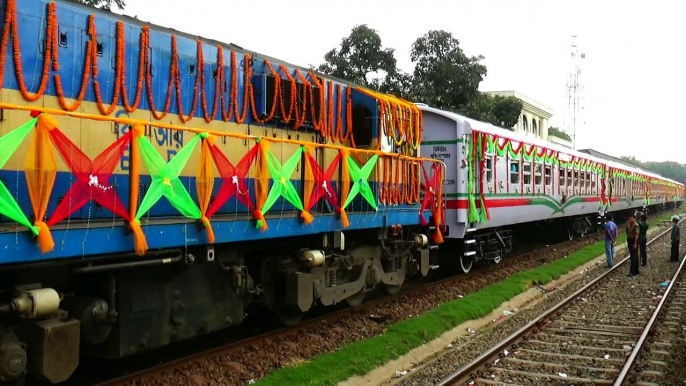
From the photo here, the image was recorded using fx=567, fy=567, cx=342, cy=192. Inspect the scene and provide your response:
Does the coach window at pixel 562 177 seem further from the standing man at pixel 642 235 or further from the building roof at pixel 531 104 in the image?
the building roof at pixel 531 104

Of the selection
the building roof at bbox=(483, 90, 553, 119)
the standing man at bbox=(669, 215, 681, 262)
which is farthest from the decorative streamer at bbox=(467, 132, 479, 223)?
the building roof at bbox=(483, 90, 553, 119)

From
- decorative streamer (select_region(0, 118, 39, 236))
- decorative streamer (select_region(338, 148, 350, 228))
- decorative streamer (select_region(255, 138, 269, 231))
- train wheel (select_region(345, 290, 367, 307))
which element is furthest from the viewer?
train wheel (select_region(345, 290, 367, 307))

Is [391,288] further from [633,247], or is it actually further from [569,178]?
[569,178]

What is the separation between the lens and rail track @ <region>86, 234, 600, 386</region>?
5977mm

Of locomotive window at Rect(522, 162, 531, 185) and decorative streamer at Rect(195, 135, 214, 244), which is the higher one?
locomotive window at Rect(522, 162, 531, 185)

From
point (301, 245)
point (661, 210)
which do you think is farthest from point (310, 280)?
point (661, 210)

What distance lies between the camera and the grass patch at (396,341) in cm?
654

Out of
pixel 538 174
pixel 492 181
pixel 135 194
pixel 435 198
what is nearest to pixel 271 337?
pixel 135 194

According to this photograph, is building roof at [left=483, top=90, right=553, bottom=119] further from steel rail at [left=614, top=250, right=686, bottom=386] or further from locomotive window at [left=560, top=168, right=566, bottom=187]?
steel rail at [left=614, top=250, right=686, bottom=386]

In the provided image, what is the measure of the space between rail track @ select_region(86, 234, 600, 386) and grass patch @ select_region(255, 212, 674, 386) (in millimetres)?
551

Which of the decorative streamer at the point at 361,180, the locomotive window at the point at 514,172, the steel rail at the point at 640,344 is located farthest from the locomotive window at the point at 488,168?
the decorative streamer at the point at 361,180

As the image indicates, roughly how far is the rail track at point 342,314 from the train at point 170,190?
285 mm

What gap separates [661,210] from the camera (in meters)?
55.3

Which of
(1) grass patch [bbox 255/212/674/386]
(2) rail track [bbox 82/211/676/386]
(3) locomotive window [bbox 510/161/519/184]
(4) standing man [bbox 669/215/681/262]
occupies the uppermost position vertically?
(3) locomotive window [bbox 510/161/519/184]
